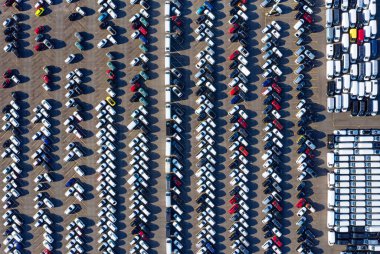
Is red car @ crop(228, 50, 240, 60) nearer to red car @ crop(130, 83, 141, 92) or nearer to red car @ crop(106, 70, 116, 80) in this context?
red car @ crop(130, 83, 141, 92)

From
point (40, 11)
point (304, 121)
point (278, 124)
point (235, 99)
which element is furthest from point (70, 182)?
point (304, 121)

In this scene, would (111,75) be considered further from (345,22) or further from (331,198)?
(331,198)

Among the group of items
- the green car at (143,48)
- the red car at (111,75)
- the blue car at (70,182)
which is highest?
the green car at (143,48)

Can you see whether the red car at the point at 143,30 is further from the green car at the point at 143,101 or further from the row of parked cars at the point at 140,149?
the green car at the point at 143,101

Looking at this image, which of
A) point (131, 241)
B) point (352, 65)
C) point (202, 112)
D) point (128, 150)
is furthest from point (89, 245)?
point (352, 65)

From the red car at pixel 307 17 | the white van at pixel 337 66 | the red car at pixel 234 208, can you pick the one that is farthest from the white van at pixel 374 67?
the red car at pixel 234 208
